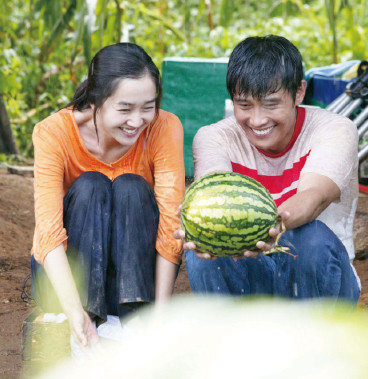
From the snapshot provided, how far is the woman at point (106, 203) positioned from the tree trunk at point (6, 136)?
11.4ft

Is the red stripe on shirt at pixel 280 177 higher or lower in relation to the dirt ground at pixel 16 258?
higher

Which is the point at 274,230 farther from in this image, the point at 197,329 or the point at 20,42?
the point at 20,42

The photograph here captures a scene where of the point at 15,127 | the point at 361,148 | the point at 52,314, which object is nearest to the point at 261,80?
the point at 52,314

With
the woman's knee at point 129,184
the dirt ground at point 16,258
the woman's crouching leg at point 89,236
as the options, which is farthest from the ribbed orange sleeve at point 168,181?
the dirt ground at point 16,258

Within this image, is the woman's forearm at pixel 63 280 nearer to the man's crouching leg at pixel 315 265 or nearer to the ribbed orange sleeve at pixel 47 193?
the ribbed orange sleeve at pixel 47 193

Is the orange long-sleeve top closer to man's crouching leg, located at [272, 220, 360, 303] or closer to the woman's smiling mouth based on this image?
the woman's smiling mouth

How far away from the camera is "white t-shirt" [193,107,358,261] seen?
2779mm

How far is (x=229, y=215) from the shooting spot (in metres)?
2.44

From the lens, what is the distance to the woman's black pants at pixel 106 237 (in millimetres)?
2721

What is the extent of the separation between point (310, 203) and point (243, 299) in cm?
60

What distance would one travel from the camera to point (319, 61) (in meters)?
9.12

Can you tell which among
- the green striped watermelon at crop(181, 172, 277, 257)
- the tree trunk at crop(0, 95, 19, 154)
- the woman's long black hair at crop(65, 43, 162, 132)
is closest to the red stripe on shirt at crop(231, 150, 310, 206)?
the green striped watermelon at crop(181, 172, 277, 257)

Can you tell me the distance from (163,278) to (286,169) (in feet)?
2.55

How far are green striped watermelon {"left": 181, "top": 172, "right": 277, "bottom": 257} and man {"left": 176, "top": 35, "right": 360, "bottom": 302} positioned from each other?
0.18ft
